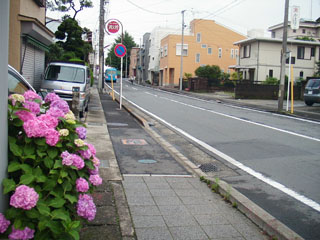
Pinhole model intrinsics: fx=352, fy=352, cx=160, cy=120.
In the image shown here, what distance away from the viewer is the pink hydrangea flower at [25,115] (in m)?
2.97

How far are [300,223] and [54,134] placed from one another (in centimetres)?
325

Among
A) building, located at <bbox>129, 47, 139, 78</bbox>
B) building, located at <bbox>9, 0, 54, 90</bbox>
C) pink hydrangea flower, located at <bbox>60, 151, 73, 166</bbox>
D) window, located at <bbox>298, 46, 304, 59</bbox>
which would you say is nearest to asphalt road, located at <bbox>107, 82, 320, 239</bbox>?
pink hydrangea flower, located at <bbox>60, 151, 73, 166</bbox>

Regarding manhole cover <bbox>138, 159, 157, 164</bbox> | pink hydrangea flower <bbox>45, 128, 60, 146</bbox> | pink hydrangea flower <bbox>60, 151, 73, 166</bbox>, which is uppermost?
pink hydrangea flower <bbox>45, 128, 60, 146</bbox>

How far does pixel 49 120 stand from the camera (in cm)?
303

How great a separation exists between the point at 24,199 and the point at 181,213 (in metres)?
2.38

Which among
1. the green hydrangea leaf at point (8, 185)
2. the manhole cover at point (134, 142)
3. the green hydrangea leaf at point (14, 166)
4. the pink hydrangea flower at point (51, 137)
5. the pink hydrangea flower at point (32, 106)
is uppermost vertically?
the pink hydrangea flower at point (32, 106)

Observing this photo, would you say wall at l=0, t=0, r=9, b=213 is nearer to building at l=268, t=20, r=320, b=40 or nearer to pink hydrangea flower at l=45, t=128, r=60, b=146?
pink hydrangea flower at l=45, t=128, r=60, b=146

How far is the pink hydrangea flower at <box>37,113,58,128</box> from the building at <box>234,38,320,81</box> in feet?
128

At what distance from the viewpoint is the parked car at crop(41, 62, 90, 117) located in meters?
14.1

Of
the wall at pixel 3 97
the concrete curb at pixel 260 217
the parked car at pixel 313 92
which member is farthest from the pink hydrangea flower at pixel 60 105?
the parked car at pixel 313 92

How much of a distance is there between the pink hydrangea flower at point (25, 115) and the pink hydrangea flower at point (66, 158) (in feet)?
1.37

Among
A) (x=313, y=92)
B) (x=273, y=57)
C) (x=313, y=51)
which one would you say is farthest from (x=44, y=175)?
(x=313, y=51)

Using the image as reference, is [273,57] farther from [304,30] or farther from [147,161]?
[147,161]

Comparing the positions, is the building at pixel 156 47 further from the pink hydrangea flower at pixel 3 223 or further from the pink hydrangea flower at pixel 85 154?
the pink hydrangea flower at pixel 3 223
